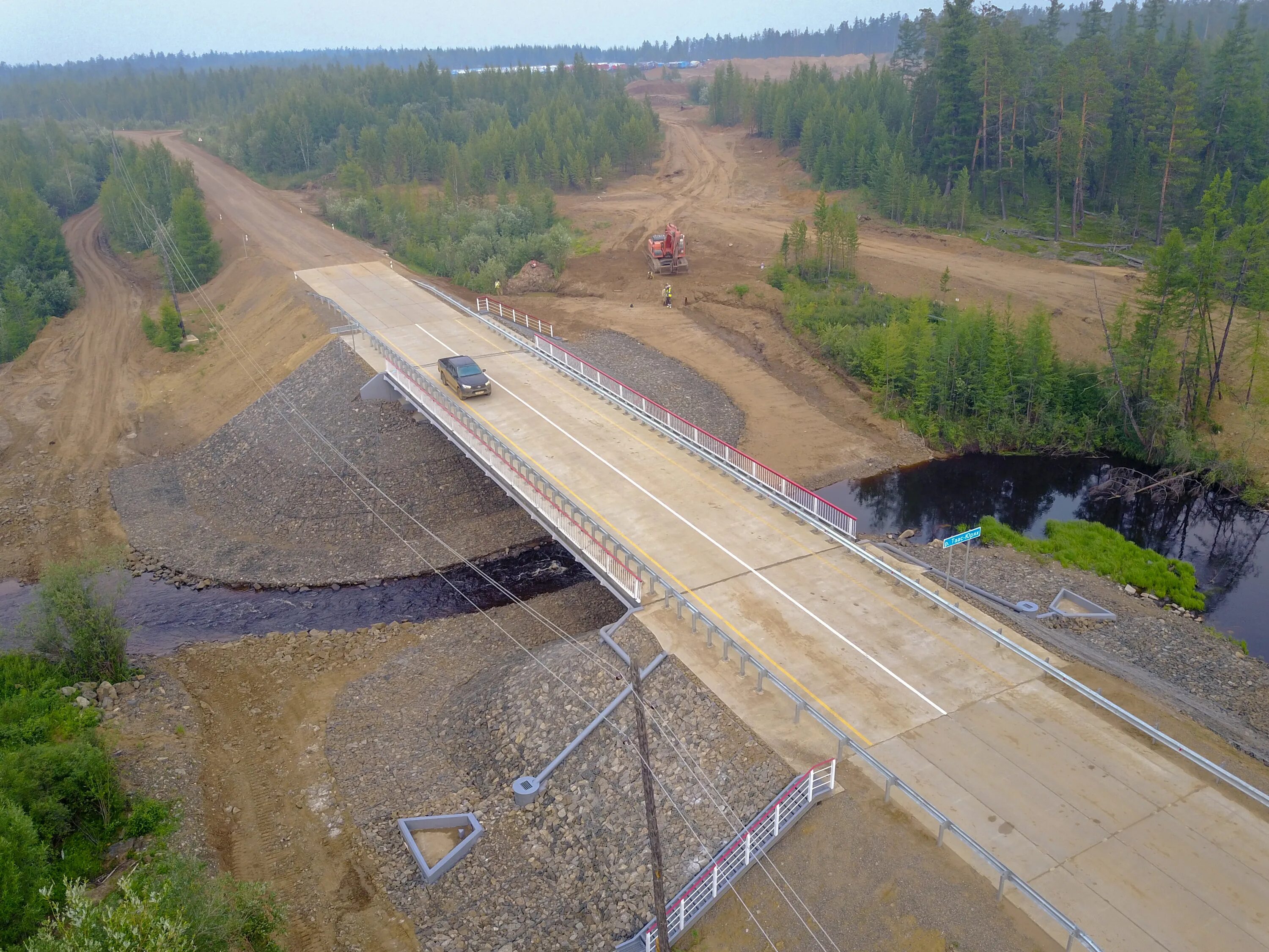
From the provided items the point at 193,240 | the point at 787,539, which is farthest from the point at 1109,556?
the point at 193,240

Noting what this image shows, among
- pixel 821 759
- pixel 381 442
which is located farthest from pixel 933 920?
pixel 381 442

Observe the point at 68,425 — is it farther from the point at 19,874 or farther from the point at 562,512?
the point at 19,874

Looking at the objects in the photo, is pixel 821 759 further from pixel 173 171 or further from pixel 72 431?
pixel 173 171

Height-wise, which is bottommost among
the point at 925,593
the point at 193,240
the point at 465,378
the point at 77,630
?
the point at 77,630

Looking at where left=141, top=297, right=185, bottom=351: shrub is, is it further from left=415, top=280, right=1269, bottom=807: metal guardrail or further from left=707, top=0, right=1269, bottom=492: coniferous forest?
left=707, top=0, right=1269, bottom=492: coniferous forest

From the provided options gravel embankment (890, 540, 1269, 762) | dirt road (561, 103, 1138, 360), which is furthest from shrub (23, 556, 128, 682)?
dirt road (561, 103, 1138, 360)

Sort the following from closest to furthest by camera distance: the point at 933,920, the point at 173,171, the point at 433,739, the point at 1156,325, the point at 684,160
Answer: the point at 933,920 < the point at 433,739 < the point at 1156,325 < the point at 173,171 < the point at 684,160
